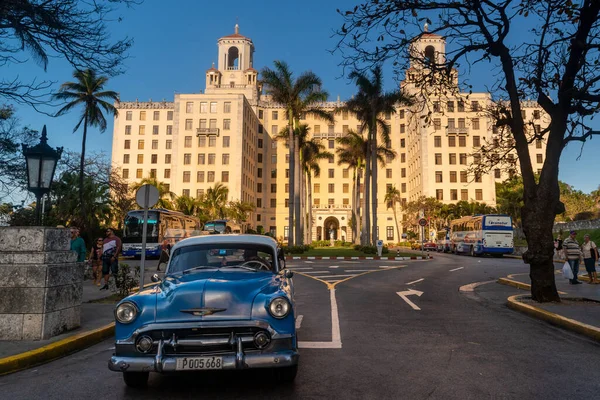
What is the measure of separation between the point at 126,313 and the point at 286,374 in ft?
5.66

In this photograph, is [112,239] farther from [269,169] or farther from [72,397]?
[269,169]

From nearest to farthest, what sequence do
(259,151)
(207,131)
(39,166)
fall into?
1. (39,166)
2. (207,131)
3. (259,151)

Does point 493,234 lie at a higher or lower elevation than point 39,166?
lower

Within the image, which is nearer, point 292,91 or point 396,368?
point 396,368

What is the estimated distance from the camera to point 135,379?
4141mm

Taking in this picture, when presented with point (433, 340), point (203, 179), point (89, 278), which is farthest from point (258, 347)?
point (203, 179)

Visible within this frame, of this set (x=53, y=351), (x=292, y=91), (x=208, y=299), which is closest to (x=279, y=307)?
(x=208, y=299)

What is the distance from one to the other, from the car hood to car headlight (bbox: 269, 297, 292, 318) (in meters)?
0.22

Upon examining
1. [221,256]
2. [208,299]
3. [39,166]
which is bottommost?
[208,299]

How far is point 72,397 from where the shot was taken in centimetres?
397

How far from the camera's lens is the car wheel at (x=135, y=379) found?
13.6 feet

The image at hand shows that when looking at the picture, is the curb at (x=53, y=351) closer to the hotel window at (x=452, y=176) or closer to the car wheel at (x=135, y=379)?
the car wheel at (x=135, y=379)

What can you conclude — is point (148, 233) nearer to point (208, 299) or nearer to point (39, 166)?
point (39, 166)

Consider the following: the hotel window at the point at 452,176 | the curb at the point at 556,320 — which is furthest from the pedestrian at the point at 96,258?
the hotel window at the point at 452,176
